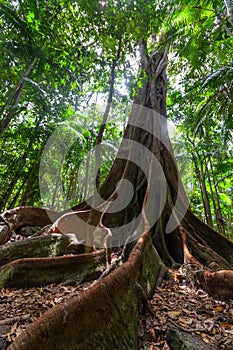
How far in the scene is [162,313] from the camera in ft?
7.45

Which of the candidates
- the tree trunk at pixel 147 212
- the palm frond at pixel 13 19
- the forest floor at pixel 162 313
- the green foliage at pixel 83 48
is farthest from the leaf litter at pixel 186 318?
the palm frond at pixel 13 19

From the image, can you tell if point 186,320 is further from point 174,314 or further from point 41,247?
point 41,247

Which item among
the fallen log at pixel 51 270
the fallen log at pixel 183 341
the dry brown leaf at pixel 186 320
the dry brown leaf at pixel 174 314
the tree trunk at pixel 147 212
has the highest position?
the tree trunk at pixel 147 212

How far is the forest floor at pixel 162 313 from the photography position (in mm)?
1861

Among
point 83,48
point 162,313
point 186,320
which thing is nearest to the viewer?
point 186,320

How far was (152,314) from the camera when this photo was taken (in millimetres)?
2201

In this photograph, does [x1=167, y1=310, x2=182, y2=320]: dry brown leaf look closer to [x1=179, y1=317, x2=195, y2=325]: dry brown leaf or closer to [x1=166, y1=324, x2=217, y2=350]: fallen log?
[x1=179, y1=317, x2=195, y2=325]: dry brown leaf

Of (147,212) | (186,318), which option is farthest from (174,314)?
(147,212)

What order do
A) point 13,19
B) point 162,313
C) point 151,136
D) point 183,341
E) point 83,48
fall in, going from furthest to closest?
1. point 151,136
2. point 83,48
3. point 13,19
4. point 162,313
5. point 183,341

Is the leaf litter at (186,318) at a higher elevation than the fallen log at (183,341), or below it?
higher

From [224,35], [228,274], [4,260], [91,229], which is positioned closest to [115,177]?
[91,229]

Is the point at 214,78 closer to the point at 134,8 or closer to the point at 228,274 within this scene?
the point at 134,8

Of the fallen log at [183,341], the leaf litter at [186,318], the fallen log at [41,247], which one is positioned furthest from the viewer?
the fallen log at [41,247]

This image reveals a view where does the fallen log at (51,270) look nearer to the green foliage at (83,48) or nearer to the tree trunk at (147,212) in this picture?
the tree trunk at (147,212)
